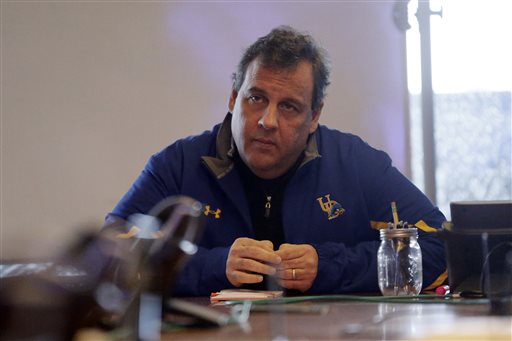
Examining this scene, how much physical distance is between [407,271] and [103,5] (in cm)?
215

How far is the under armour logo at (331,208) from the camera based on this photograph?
8.25ft

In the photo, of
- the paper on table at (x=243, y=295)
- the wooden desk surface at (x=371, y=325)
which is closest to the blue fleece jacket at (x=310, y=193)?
the paper on table at (x=243, y=295)

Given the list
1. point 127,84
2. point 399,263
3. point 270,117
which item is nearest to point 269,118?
point 270,117

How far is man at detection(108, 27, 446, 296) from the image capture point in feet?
8.02

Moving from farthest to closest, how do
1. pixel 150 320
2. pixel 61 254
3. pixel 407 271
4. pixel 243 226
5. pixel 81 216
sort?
pixel 81 216
pixel 243 226
pixel 407 271
pixel 150 320
pixel 61 254

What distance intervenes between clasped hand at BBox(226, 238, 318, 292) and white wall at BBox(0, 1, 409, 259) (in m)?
1.53

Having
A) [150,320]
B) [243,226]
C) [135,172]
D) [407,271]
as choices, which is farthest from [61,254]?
[135,172]

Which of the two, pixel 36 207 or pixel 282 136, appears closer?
pixel 282 136

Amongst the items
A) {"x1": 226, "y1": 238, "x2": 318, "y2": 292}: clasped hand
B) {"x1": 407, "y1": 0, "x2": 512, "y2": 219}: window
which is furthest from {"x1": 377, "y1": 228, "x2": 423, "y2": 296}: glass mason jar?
{"x1": 407, "y1": 0, "x2": 512, "y2": 219}: window

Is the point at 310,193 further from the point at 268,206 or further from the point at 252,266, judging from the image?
the point at 252,266

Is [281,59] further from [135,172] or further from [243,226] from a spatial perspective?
[135,172]

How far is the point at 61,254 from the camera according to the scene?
0.87 metres

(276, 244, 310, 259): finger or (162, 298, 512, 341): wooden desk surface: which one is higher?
(276, 244, 310, 259): finger

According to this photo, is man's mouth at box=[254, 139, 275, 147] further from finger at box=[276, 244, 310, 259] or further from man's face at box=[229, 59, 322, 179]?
finger at box=[276, 244, 310, 259]
